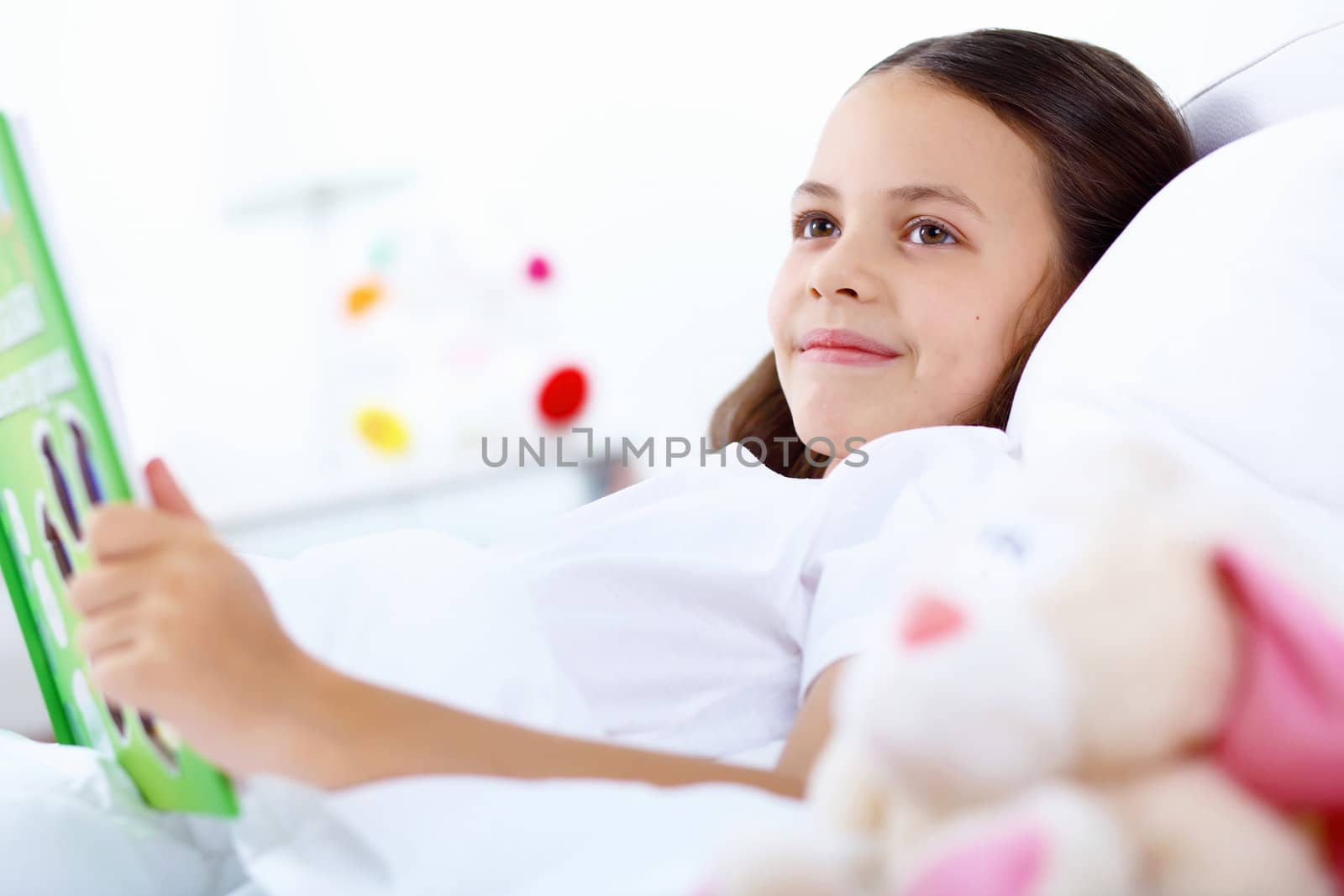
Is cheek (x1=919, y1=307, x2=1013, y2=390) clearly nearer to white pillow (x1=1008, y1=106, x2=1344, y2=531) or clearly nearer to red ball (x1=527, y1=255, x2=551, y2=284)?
white pillow (x1=1008, y1=106, x2=1344, y2=531)

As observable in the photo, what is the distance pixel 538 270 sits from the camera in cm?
248

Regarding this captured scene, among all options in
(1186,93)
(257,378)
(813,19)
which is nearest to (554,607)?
(1186,93)

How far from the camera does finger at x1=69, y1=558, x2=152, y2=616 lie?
0.50 metres

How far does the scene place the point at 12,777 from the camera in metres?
0.70

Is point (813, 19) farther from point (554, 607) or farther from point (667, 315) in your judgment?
point (554, 607)

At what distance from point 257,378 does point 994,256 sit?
6.61ft

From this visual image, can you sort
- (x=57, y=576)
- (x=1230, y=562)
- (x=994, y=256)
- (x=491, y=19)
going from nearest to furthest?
1. (x=1230, y=562)
2. (x=57, y=576)
3. (x=994, y=256)
4. (x=491, y=19)

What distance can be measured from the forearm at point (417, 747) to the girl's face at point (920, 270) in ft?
1.51

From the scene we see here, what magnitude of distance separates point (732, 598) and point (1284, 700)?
45cm

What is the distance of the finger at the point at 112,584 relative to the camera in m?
0.50

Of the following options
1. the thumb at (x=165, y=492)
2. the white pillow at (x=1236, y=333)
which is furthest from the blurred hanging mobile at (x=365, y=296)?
the thumb at (x=165, y=492)

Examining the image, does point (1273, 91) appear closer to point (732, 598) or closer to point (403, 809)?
point (732, 598)

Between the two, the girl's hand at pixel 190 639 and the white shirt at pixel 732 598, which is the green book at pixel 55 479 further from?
the white shirt at pixel 732 598

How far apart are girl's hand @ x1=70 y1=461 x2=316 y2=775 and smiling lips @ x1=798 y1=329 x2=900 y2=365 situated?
1.81 ft
